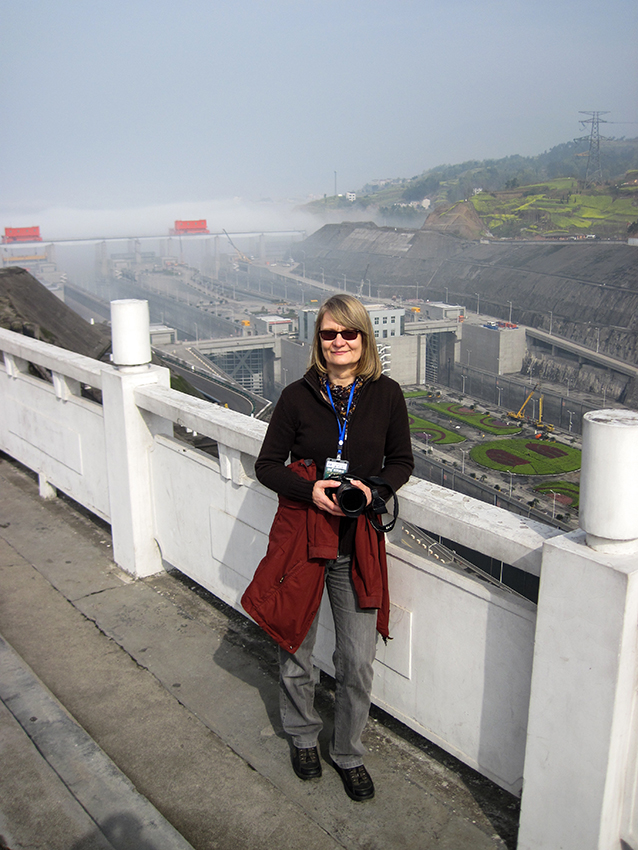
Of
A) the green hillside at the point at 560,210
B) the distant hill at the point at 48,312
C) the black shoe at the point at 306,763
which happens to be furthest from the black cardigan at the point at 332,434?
the green hillside at the point at 560,210

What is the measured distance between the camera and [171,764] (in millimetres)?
1938

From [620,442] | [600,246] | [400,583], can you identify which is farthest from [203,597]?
[600,246]

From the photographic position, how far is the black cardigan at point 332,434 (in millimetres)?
1765

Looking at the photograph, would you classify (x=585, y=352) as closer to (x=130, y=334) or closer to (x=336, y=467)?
(x=130, y=334)

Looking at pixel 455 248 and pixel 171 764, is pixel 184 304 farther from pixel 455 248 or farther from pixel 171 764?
pixel 171 764

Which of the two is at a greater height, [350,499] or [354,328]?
[354,328]

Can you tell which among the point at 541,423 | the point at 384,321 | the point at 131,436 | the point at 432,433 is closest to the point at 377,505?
the point at 131,436

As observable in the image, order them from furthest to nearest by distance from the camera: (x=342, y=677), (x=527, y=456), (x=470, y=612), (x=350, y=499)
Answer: (x=527, y=456) < (x=342, y=677) < (x=470, y=612) < (x=350, y=499)

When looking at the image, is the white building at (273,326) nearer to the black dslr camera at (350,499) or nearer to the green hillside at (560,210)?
the green hillside at (560,210)

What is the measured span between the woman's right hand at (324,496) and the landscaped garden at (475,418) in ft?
171

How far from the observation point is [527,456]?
1886 inches

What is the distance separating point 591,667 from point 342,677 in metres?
0.67

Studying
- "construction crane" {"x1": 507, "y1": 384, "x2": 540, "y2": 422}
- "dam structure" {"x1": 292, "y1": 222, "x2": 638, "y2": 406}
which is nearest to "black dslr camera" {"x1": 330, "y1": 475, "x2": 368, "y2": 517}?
"construction crane" {"x1": 507, "y1": 384, "x2": 540, "y2": 422}

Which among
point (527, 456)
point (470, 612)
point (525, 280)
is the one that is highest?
point (470, 612)
